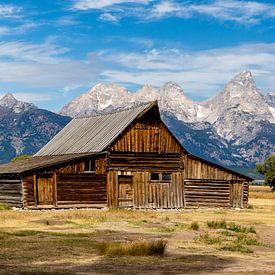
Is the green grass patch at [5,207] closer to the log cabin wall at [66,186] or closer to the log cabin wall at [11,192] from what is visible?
the log cabin wall at [11,192]

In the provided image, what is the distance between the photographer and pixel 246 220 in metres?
39.6

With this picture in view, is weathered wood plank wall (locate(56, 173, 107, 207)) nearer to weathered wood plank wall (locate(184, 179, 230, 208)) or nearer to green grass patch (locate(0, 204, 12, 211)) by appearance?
green grass patch (locate(0, 204, 12, 211))

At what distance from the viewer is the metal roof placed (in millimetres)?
51666

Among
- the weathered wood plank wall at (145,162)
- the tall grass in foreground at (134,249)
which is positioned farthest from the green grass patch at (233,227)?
the weathered wood plank wall at (145,162)

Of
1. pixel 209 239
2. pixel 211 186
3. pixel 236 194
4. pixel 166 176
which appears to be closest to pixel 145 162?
pixel 166 176

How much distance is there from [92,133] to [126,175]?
269 inches

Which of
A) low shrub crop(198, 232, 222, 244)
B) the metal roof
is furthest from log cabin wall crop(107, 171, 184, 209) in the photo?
low shrub crop(198, 232, 222, 244)

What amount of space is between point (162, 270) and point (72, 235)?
1009 centimetres

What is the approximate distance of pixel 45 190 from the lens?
47281 millimetres

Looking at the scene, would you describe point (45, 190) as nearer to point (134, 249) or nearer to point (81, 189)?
point (81, 189)

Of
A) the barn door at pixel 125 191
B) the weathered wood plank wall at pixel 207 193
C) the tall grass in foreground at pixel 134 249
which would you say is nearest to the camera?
the tall grass in foreground at pixel 134 249

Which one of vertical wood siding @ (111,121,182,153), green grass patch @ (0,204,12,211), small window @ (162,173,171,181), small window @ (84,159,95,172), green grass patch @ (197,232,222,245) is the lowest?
green grass patch @ (197,232,222,245)

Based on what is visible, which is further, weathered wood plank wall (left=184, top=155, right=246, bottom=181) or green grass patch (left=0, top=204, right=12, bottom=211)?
weathered wood plank wall (left=184, top=155, right=246, bottom=181)

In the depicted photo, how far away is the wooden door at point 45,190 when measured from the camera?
4700 cm
